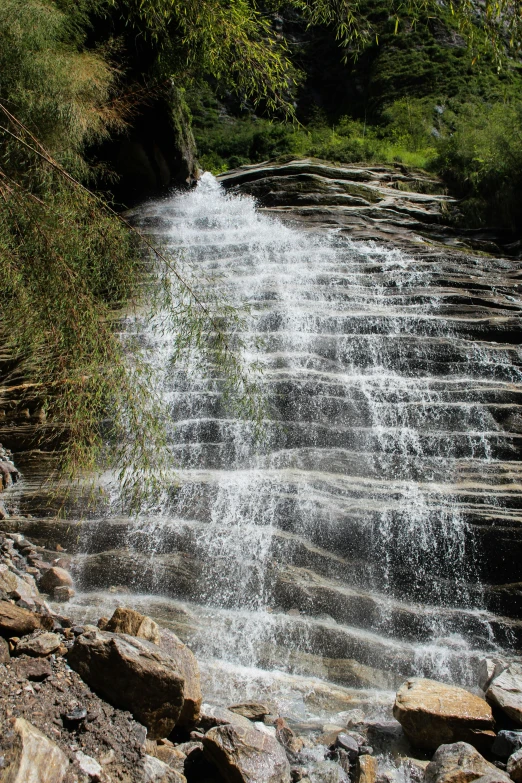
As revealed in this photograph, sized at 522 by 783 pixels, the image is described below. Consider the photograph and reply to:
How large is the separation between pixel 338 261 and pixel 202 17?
578cm

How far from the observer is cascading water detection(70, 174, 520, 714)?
172 inches

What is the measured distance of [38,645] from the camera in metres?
3.01

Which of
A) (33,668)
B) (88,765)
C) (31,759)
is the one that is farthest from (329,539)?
(31,759)

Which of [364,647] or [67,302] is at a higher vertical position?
[67,302]

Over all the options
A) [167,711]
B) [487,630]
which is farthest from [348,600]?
[167,711]

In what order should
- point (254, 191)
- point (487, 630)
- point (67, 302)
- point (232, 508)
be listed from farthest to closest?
point (254, 191) < point (232, 508) < point (487, 630) < point (67, 302)

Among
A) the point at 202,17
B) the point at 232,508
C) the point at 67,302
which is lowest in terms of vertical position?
the point at 232,508

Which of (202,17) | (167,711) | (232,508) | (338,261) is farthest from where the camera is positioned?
(338,261)

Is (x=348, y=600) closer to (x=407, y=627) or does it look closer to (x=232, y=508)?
(x=407, y=627)

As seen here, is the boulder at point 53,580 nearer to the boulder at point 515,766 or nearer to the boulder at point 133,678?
the boulder at point 133,678

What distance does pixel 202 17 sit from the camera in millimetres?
4230

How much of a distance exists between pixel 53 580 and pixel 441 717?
127 inches

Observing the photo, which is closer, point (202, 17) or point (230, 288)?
point (202, 17)

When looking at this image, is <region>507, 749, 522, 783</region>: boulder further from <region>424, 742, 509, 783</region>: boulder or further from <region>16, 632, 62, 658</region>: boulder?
<region>16, 632, 62, 658</region>: boulder
